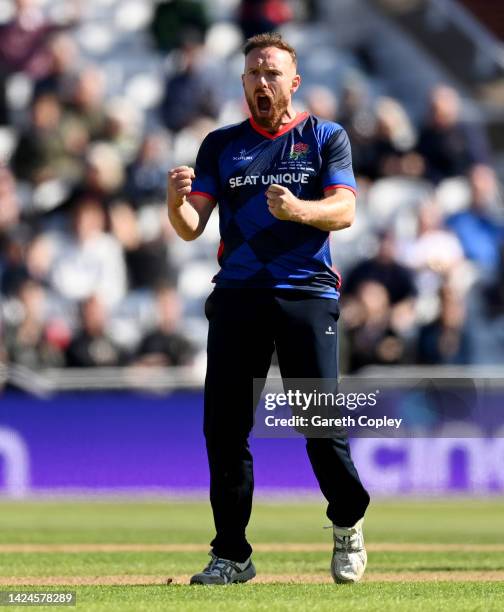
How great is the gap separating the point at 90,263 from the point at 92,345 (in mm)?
1729

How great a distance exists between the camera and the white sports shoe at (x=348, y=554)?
21.6 ft

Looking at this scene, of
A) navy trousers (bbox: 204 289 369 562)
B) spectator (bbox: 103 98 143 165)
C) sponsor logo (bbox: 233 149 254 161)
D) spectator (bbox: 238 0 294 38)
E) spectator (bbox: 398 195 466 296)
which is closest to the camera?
navy trousers (bbox: 204 289 369 562)

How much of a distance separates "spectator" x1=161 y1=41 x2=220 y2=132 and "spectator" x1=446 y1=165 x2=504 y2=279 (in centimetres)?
322

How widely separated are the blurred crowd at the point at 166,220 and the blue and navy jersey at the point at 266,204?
26.1 feet

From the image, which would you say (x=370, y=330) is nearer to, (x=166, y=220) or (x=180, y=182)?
(x=166, y=220)

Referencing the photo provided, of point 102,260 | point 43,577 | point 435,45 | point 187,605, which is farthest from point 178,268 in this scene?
point 187,605

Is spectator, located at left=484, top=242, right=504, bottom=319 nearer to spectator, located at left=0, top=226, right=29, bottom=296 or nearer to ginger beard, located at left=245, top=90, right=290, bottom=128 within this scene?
spectator, located at left=0, top=226, right=29, bottom=296

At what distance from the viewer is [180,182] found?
6367 millimetres

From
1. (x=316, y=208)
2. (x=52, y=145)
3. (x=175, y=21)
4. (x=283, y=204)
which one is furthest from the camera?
(x=175, y=21)

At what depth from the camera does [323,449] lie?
644 cm

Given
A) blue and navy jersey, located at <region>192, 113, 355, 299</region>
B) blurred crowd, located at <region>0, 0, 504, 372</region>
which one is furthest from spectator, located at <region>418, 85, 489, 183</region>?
→ blue and navy jersey, located at <region>192, 113, 355, 299</region>

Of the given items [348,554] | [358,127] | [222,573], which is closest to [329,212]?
[348,554]

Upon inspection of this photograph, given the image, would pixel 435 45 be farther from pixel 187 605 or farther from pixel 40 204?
pixel 187 605

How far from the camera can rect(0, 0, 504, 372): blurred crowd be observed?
49.6ft
